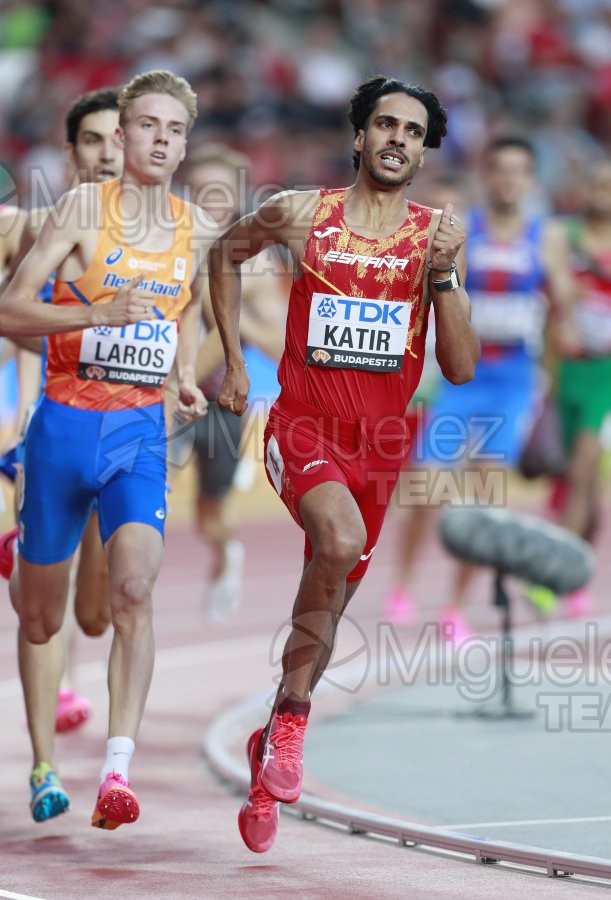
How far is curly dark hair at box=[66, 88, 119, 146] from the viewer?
23.7ft

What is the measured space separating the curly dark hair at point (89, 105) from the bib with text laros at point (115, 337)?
0.91 m

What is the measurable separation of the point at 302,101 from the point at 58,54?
2795 millimetres

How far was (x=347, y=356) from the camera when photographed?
5.96 metres

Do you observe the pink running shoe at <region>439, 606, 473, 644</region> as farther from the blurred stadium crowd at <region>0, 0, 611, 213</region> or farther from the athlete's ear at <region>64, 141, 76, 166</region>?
the blurred stadium crowd at <region>0, 0, 611, 213</region>

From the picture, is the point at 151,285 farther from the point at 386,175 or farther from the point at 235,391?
the point at 386,175

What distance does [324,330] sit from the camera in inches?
234

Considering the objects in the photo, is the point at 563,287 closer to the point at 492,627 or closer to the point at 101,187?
the point at 492,627

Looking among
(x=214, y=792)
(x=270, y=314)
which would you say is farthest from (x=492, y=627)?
A: (x=214, y=792)

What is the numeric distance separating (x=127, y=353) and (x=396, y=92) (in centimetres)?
134

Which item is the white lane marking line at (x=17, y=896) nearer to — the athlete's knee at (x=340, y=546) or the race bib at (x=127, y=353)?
the athlete's knee at (x=340, y=546)

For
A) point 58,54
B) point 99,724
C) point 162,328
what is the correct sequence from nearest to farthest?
point 162,328
point 99,724
point 58,54

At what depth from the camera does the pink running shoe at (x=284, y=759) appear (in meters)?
5.73

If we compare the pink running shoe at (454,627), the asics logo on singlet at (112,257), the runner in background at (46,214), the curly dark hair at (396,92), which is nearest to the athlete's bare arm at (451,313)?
the curly dark hair at (396,92)

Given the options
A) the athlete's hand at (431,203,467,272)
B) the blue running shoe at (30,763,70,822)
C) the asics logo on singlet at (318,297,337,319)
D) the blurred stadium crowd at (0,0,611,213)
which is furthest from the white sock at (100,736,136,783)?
the blurred stadium crowd at (0,0,611,213)
